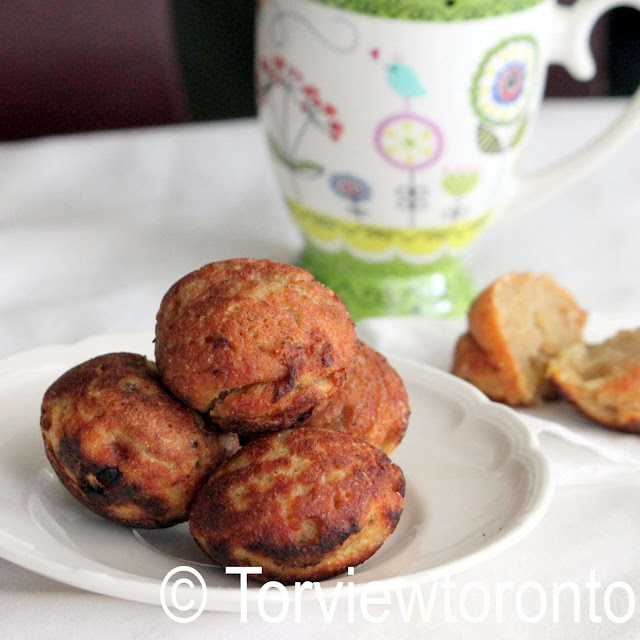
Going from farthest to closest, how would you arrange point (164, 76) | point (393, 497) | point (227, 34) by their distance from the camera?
point (227, 34)
point (164, 76)
point (393, 497)

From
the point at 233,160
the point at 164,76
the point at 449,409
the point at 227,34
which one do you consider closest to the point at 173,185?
the point at 233,160

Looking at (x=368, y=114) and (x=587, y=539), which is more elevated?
(x=368, y=114)

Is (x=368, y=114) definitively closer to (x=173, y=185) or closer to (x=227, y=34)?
(x=173, y=185)

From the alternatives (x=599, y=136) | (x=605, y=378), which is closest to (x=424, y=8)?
(x=599, y=136)

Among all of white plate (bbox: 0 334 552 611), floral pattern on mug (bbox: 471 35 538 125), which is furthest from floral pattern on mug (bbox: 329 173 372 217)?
white plate (bbox: 0 334 552 611)

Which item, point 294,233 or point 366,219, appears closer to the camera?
point 366,219

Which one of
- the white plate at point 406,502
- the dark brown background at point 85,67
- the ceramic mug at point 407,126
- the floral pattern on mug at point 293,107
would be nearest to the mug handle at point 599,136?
the ceramic mug at point 407,126

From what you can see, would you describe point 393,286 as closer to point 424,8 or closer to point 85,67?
point 424,8
